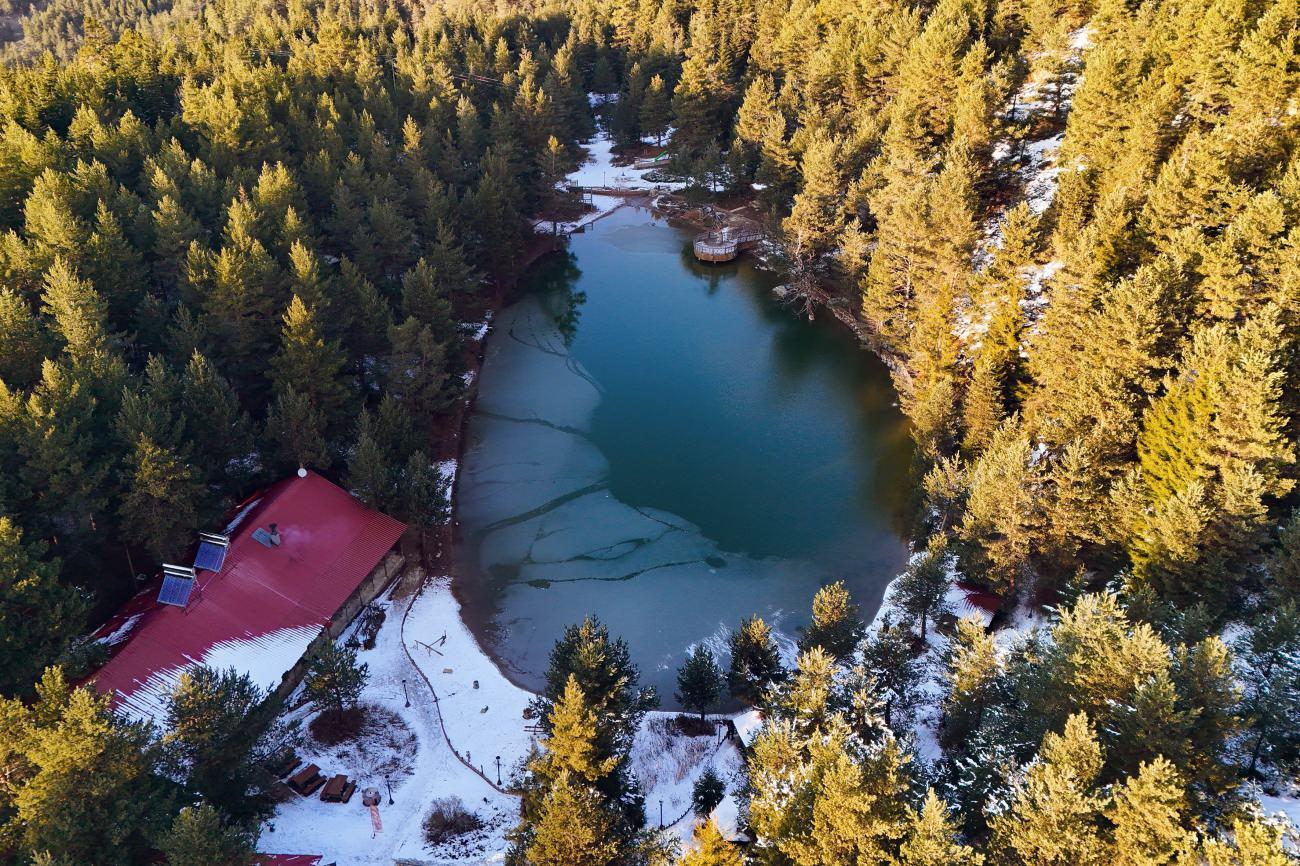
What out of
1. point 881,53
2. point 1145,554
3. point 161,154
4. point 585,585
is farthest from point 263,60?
point 1145,554

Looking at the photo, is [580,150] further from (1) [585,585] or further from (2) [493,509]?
(1) [585,585]

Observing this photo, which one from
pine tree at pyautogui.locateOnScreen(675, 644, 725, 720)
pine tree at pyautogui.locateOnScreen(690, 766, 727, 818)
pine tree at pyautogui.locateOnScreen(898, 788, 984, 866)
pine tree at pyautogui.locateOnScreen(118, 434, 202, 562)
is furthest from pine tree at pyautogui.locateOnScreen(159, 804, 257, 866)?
pine tree at pyautogui.locateOnScreen(898, 788, 984, 866)

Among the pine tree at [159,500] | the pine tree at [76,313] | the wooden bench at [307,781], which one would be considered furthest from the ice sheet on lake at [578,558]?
the pine tree at [76,313]

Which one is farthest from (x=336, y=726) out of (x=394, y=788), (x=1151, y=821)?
(x=1151, y=821)

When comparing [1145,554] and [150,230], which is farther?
[150,230]

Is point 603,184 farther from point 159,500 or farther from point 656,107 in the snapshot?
point 159,500

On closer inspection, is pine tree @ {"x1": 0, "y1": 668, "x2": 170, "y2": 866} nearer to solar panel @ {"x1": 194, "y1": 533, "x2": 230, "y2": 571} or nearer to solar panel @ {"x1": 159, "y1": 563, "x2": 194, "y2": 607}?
solar panel @ {"x1": 159, "y1": 563, "x2": 194, "y2": 607}

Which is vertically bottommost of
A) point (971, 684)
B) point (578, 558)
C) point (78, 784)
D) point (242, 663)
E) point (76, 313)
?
point (578, 558)
